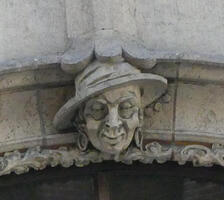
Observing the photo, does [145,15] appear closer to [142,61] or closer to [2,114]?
[142,61]

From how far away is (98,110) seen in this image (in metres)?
4.29

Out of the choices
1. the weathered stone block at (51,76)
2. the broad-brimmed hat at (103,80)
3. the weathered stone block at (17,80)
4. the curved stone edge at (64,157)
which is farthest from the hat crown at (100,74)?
the curved stone edge at (64,157)

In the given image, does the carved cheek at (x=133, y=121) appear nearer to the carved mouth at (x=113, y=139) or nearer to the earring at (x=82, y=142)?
the carved mouth at (x=113, y=139)

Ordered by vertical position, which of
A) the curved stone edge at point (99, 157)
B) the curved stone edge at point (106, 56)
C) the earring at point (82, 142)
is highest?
the curved stone edge at point (106, 56)

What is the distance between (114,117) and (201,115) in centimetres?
46

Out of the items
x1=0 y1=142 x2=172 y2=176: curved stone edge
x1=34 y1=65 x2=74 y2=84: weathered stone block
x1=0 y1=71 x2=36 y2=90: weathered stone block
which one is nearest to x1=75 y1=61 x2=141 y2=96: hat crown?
x1=34 y1=65 x2=74 y2=84: weathered stone block

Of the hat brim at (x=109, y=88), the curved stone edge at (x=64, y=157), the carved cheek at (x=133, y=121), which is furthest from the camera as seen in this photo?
the curved stone edge at (x=64, y=157)

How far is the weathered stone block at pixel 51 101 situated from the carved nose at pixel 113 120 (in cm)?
27

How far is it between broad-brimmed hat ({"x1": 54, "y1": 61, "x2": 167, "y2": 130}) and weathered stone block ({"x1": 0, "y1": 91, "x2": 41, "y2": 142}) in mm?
146

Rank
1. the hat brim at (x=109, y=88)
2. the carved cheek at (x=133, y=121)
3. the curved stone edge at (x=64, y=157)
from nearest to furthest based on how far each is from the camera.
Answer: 1. the hat brim at (x=109, y=88)
2. the carved cheek at (x=133, y=121)
3. the curved stone edge at (x=64, y=157)

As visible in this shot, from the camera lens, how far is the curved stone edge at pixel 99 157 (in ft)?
Result: 14.5

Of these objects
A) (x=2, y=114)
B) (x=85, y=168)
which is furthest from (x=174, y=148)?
(x=2, y=114)

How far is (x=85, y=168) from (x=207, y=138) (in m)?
0.54

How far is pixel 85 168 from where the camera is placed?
4555mm
